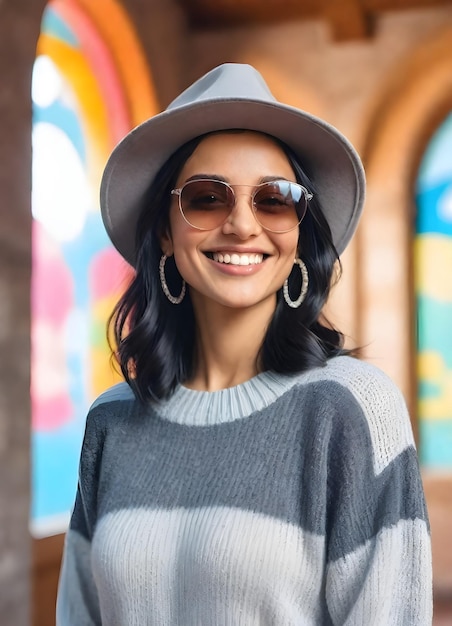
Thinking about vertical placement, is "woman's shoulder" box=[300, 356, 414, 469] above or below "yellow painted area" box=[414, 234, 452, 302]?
below

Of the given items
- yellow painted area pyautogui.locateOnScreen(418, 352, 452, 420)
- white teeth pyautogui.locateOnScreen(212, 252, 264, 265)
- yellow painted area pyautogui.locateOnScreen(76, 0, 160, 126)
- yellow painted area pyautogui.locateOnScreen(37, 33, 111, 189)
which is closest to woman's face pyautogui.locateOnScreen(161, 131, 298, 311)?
white teeth pyautogui.locateOnScreen(212, 252, 264, 265)

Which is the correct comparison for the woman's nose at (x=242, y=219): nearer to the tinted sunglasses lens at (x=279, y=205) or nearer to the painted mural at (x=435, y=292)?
the tinted sunglasses lens at (x=279, y=205)

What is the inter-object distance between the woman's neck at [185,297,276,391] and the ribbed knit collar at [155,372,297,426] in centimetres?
3

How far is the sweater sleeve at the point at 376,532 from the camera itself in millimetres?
1175

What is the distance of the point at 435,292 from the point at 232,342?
460 cm

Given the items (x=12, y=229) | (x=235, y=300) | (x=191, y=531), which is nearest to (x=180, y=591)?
(x=191, y=531)

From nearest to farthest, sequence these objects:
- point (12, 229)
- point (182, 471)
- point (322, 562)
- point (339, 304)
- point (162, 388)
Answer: point (322, 562) < point (182, 471) < point (162, 388) < point (12, 229) < point (339, 304)

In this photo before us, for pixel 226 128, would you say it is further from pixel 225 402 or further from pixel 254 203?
pixel 225 402

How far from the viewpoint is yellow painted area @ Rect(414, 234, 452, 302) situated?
19.1 ft

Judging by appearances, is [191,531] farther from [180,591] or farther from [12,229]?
[12,229]

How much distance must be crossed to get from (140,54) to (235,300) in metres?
4.06

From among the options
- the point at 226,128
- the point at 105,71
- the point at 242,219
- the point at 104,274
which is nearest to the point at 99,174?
the point at 104,274

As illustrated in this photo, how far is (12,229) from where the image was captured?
11.0ft

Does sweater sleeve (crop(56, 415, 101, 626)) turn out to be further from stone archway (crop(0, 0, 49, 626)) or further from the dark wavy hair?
stone archway (crop(0, 0, 49, 626))
